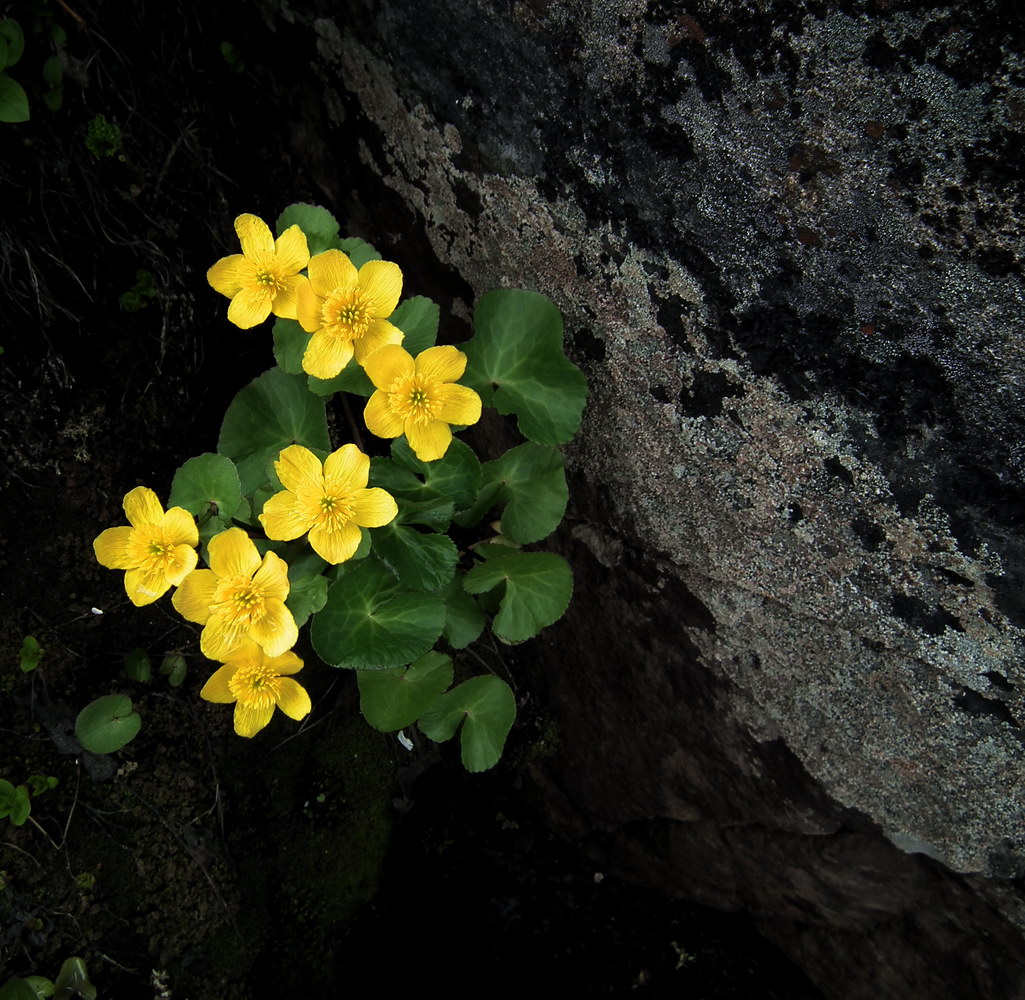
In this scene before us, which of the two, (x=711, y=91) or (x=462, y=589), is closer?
(x=711, y=91)

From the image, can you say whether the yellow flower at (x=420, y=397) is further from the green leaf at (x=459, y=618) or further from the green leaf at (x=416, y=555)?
the green leaf at (x=459, y=618)

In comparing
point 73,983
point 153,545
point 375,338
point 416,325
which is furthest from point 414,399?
point 73,983

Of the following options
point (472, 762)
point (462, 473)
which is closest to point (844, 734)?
point (472, 762)

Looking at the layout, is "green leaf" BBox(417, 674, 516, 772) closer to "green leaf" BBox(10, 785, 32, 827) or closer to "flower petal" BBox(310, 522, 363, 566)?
"flower petal" BBox(310, 522, 363, 566)

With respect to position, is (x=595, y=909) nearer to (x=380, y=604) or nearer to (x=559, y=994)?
(x=559, y=994)

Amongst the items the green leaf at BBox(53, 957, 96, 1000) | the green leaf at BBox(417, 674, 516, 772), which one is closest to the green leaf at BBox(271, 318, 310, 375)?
the green leaf at BBox(417, 674, 516, 772)

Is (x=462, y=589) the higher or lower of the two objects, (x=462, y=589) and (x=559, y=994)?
the higher

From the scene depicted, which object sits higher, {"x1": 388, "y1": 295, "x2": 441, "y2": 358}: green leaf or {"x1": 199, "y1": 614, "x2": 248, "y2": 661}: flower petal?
{"x1": 388, "y1": 295, "x2": 441, "y2": 358}: green leaf
